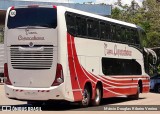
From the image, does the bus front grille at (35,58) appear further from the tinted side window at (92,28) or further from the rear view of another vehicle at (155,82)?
the rear view of another vehicle at (155,82)

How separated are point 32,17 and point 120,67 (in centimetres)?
657

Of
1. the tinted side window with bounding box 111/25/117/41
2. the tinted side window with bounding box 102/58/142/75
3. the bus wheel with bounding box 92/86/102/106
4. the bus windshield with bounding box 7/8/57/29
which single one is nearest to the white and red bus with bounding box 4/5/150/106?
the bus windshield with bounding box 7/8/57/29

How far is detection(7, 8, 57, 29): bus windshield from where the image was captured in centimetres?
1633

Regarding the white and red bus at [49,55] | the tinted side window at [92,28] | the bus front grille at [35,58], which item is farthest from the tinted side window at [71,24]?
the tinted side window at [92,28]

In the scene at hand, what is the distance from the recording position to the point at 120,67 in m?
21.6

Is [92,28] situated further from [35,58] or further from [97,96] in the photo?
[35,58]

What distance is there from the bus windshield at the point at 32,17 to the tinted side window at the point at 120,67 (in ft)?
14.1

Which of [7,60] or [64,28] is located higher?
[64,28]

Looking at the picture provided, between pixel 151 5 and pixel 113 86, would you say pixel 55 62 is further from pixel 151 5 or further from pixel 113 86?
pixel 151 5

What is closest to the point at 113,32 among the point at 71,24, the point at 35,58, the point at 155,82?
the point at 71,24

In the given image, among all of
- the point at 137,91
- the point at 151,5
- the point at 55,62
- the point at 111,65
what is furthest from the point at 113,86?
the point at 151,5

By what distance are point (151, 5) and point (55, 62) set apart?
3332cm

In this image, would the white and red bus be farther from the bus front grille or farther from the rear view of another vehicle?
the rear view of another vehicle

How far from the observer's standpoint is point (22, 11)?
16.8 meters
